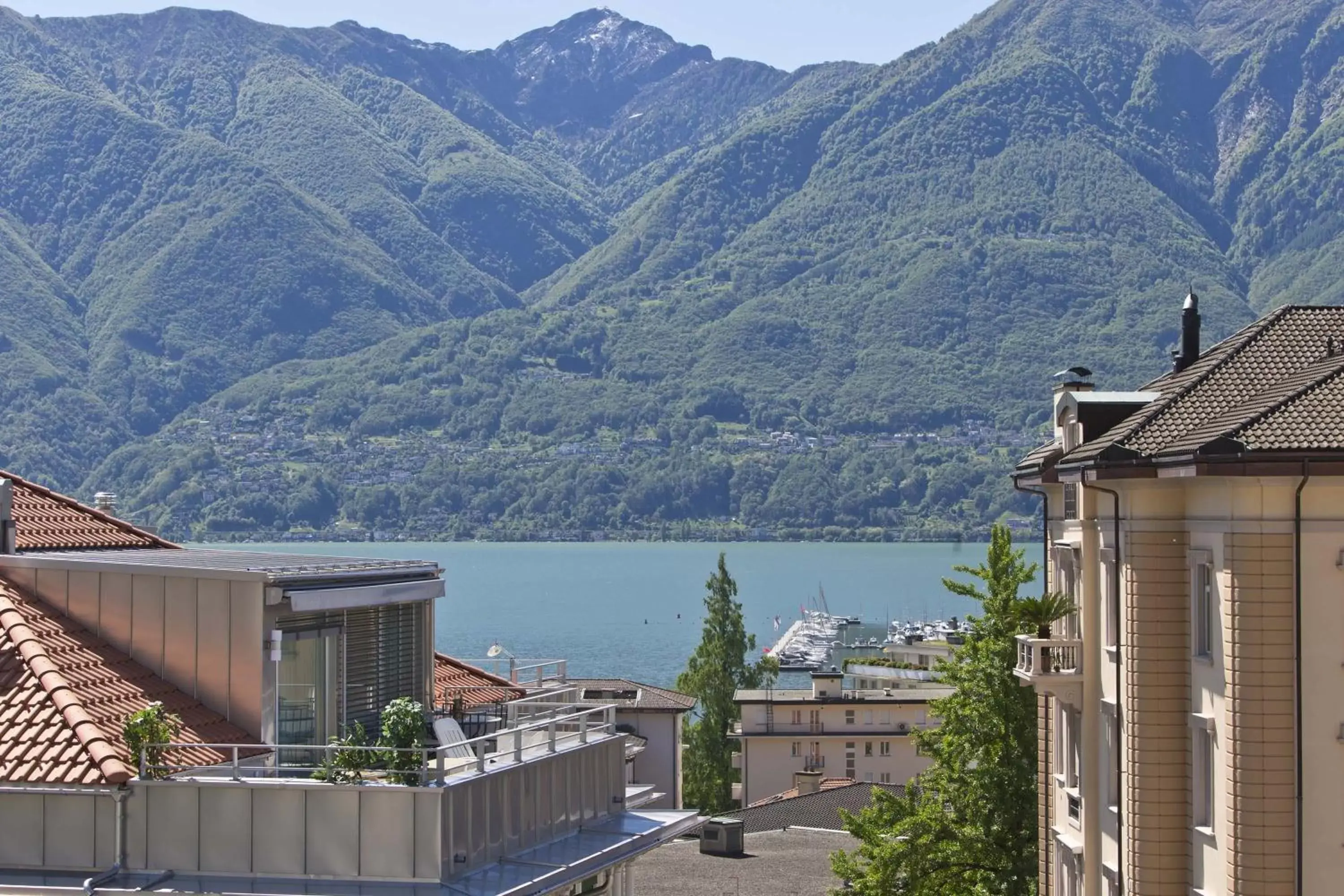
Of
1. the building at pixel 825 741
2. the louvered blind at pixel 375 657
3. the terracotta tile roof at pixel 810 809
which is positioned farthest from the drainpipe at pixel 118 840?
the building at pixel 825 741

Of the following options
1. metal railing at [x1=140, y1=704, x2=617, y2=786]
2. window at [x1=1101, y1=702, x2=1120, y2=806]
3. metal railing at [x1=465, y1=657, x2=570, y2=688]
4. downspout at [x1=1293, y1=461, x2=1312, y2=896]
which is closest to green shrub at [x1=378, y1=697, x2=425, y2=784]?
metal railing at [x1=140, y1=704, x2=617, y2=786]

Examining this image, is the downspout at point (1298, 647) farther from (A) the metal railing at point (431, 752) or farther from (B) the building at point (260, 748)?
(A) the metal railing at point (431, 752)

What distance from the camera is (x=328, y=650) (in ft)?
63.5

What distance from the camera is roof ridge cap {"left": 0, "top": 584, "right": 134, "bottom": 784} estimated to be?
16.4 metres

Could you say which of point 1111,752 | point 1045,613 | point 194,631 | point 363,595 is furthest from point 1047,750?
point 194,631

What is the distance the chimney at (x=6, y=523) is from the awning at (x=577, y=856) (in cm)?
593

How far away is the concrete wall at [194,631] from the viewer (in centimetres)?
1803

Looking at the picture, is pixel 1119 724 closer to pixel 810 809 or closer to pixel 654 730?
pixel 810 809

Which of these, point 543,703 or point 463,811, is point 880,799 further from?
point 463,811

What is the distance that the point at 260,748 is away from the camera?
55.2 feet

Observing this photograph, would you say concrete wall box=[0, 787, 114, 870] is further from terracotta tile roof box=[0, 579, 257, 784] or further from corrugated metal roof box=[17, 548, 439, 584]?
corrugated metal roof box=[17, 548, 439, 584]

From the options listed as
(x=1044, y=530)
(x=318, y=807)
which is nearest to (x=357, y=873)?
(x=318, y=807)

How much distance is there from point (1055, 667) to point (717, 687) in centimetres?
7728

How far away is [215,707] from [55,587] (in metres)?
1.82
